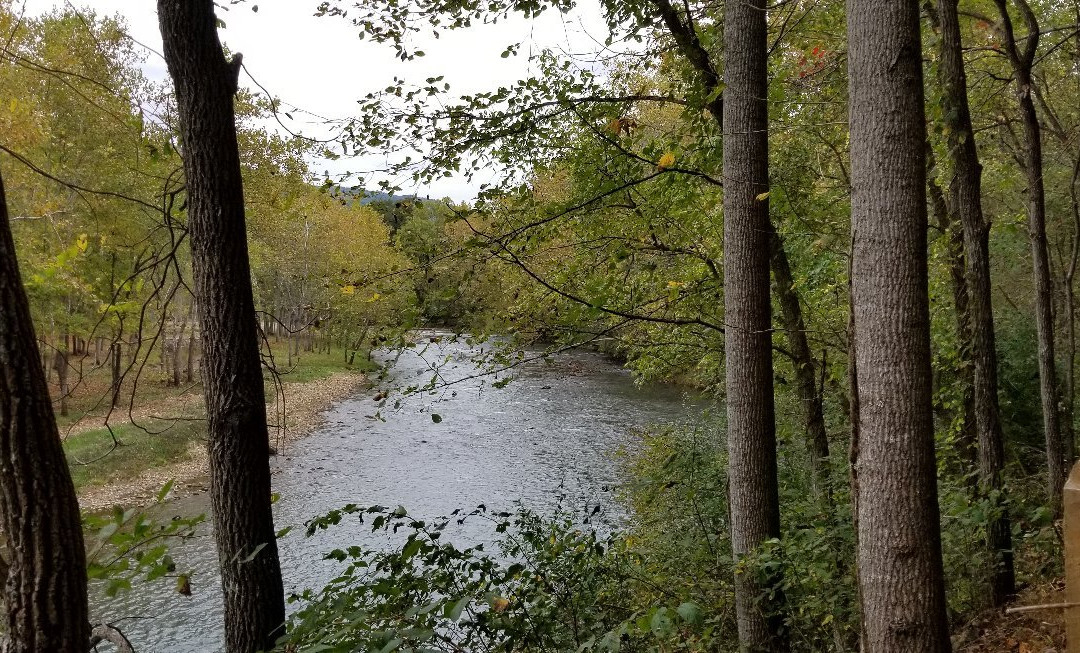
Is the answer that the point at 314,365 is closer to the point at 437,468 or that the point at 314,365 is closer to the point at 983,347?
the point at 437,468

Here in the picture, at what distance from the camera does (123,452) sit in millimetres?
17469

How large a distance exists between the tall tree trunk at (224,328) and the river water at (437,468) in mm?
1553

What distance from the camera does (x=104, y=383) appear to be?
971 inches

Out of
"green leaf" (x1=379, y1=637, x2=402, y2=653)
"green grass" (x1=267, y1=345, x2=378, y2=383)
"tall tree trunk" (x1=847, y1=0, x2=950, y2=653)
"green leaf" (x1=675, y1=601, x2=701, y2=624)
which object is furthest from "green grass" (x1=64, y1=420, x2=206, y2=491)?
"tall tree trunk" (x1=847, y1=0, x2=950, y2=653)

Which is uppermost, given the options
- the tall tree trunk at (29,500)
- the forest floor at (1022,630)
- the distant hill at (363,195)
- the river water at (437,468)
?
the distant hill at (363,195)

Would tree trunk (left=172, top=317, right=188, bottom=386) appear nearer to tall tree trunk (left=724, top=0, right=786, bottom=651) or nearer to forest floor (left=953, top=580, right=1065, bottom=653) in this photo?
tall tree trunk (left=724, top=0, right=786, bottom=651)

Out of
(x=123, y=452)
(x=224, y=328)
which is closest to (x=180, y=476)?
(x=123, y=452)

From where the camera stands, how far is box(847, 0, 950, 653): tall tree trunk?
104 inches

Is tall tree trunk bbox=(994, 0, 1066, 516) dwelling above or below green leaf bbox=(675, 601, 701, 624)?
above

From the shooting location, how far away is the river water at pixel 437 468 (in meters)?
10.1

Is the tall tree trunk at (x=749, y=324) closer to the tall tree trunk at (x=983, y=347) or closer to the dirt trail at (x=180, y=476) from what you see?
the tall tree trunk at (x=983, y=347)

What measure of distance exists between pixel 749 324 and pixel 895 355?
5.58 ft

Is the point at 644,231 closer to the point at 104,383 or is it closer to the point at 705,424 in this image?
the point at 705,424

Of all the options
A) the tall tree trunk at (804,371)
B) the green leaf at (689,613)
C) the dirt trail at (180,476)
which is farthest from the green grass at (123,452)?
the green leaf at (689,613)
